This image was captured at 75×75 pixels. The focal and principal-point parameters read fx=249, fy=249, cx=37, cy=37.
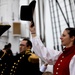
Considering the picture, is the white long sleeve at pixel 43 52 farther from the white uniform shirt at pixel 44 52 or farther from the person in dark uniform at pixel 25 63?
the person in dark uniform at pixel 25 63

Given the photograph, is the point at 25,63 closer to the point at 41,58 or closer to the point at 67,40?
the point at 41,58

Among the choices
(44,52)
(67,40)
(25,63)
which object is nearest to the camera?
(67,40)

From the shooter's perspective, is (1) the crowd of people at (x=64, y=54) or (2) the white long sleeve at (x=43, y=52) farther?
(2) the white long sleeve at (x=43, y=52)

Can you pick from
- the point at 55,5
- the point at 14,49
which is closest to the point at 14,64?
the point at 55,5

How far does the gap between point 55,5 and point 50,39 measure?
362 mm

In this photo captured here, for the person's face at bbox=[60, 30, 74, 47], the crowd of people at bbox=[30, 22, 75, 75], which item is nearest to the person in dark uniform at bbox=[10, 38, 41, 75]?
the crowd of people at bbox=[30, 22, 75, 75]

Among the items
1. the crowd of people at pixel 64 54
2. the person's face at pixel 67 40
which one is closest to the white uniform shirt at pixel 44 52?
the crowd of people at pixel 64 54

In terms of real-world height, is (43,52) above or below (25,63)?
above

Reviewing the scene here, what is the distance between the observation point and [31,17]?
69.4 inches

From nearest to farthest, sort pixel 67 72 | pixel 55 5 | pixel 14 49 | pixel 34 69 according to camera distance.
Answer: pixel 67 72, pixel 34 69, pixel 55 5, pixel 14 49

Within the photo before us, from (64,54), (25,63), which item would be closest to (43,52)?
(64,54)

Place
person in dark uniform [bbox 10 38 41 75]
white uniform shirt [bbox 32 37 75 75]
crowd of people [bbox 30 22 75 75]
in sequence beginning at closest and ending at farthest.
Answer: crowd of people [bbox 30 22 75 75], white uniform shirt [bbox 32 37 75 75], person in dark uniform [bbox 10 38 41 75]

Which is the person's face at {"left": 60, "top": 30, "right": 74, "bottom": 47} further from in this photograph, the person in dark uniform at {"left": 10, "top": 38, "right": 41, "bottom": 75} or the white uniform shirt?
the person in dark uniform at {"left": 10, "top": 38, "right": 41, "bottom": 75}

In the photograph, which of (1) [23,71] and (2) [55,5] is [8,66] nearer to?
(1) [23,71]
